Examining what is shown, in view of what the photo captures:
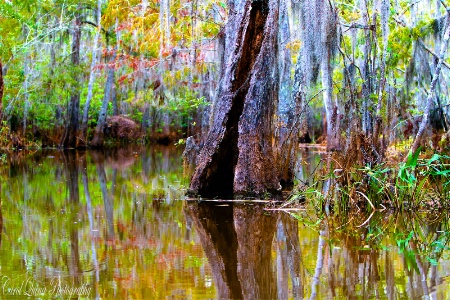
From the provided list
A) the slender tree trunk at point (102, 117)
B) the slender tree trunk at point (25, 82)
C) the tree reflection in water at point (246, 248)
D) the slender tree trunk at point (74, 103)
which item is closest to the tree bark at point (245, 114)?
the tree reflection in water at point (246, 248)

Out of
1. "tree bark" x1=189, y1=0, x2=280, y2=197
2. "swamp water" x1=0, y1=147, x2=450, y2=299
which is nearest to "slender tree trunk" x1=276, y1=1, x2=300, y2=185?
"tree bark" x1=189, y1=0, x2=280, y2=197

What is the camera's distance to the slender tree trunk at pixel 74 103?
912 inches

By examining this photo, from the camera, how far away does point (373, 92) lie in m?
8.98

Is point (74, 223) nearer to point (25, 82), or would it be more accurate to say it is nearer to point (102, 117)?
point (25, 82)

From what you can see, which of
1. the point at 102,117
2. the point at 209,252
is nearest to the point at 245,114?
the point at 209,252

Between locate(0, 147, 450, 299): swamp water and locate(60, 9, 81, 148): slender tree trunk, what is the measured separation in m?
15.4

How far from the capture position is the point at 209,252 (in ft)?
16.4

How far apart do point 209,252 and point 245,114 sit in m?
3.79

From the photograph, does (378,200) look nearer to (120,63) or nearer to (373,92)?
(373,92)

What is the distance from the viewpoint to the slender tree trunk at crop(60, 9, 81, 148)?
76.0 ft

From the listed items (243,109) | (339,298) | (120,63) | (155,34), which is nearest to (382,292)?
(339,298)

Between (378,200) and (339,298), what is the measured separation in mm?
3835

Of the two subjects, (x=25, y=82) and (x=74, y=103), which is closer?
(x=25, y=82)

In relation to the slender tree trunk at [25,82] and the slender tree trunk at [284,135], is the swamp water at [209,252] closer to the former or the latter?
the slender tree trunk at [284,135]
